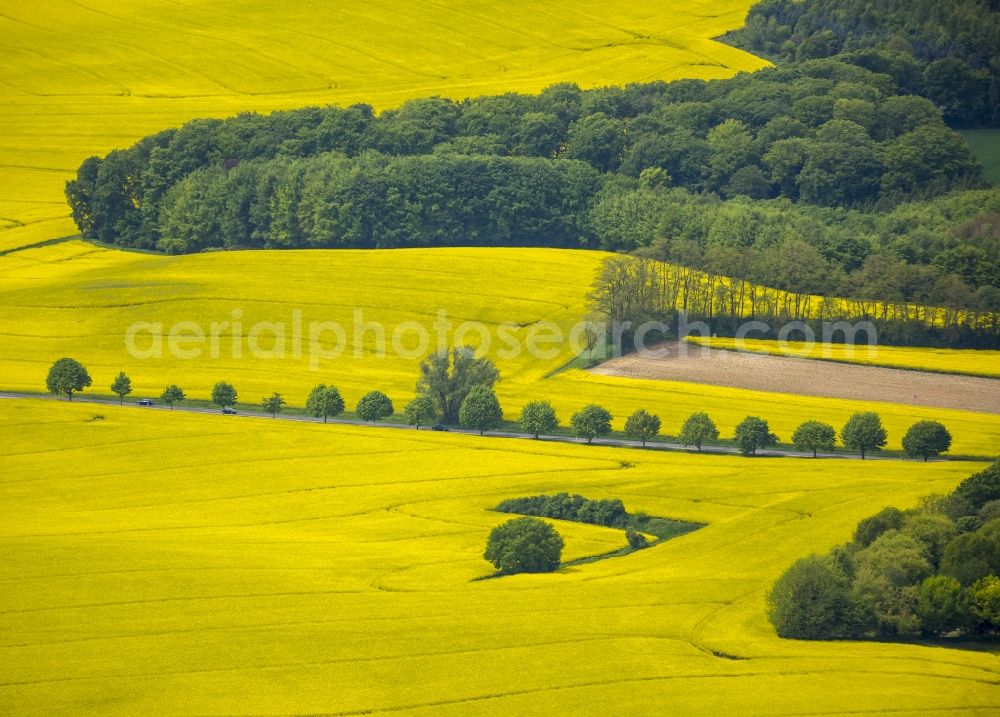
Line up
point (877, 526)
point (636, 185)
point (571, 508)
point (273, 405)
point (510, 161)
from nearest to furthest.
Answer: point (877, 526) → point (571, 508) → point (273, 405) → point (510, 161) → point (636, 185)

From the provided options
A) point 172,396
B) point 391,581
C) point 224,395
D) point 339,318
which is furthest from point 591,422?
point 339,318

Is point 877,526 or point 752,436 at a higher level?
point 752,436

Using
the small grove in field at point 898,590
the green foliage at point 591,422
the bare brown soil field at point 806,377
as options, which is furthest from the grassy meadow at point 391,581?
the bare brown soil field at point 806,377

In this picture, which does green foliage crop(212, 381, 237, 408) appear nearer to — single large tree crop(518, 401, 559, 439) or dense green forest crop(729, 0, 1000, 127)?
single large tree crop(518, 401, 559, 439)

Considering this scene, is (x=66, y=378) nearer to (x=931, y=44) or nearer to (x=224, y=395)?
(x=224, y=395)

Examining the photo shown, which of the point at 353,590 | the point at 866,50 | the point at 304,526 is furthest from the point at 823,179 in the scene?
the point at 353,590

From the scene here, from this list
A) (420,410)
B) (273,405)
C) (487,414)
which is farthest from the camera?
(273,405)

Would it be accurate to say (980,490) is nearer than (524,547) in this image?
No

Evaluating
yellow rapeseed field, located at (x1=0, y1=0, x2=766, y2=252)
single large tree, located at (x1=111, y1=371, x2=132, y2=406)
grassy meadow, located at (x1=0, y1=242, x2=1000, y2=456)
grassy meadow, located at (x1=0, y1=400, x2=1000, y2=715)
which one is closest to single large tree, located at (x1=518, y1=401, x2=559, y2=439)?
grassy meadow, located at (x1=0, y1=400, x2=1000, y2=715)

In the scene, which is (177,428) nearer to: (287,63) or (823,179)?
(823,179)
